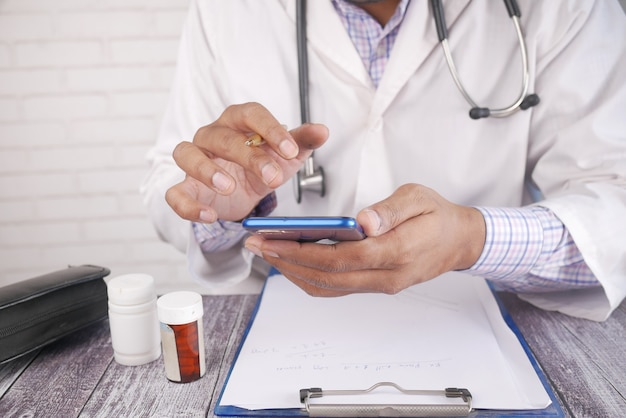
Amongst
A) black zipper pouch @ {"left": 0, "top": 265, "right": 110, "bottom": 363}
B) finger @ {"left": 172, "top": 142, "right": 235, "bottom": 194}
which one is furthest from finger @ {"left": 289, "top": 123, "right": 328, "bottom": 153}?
black zipper pouch @ {"left": 0, "top": 265, "right": 110, "bottom": 363}

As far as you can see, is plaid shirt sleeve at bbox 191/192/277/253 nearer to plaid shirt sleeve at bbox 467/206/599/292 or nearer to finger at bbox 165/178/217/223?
finger at bbox 165/178/217/223

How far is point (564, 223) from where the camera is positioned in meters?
0.94

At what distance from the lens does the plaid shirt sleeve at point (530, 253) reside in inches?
35.3

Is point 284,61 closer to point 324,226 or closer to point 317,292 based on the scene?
point 317,292

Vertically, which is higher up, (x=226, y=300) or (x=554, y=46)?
(x=554, y=46)

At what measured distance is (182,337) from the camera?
0.74m

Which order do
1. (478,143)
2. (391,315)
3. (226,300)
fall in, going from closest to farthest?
(391,315)
(226,300)
(478,143)

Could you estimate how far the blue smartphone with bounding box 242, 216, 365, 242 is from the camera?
2.08ft

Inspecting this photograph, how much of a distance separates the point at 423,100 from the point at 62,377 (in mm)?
778

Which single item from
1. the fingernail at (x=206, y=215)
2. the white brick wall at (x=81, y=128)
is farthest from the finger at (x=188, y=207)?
the white brick wall at (x=81, y=128)

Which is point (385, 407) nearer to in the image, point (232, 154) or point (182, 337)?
point (182, 337)

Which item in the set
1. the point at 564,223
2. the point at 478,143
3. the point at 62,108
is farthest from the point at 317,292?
the point at 62,108

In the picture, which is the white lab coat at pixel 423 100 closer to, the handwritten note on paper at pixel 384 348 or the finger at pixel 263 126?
the handwritten note on paper at pixel 384 348

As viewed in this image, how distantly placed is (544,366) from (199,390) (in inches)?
17.0
